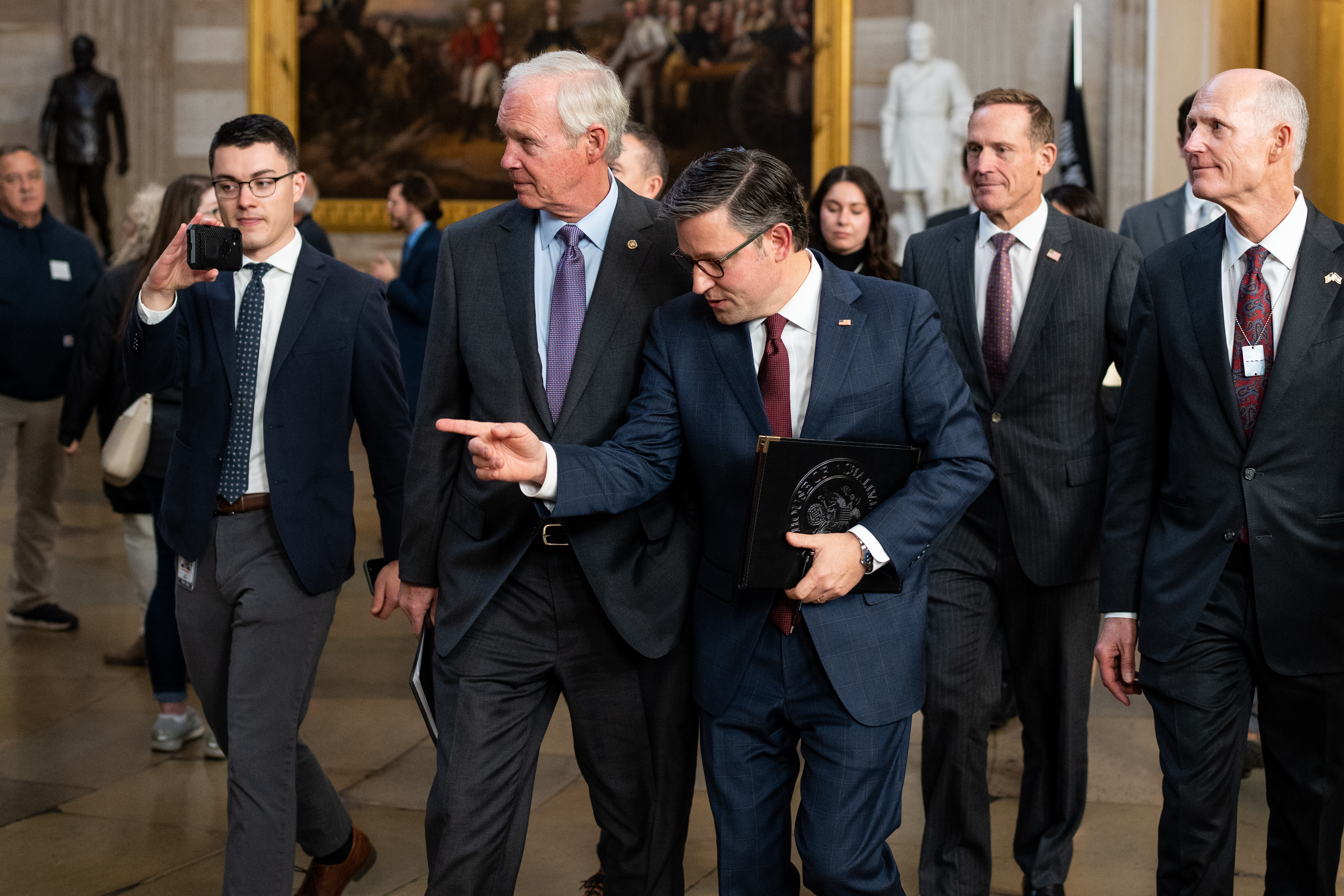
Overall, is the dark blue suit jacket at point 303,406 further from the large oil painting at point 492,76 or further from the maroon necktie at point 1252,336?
the large oil painting at point 492,76

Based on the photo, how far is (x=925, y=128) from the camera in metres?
13.2

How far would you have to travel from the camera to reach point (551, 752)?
5.18 metres

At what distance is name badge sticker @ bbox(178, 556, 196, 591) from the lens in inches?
132

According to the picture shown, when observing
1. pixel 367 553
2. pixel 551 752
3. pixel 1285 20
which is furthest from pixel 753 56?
pixel 551 752

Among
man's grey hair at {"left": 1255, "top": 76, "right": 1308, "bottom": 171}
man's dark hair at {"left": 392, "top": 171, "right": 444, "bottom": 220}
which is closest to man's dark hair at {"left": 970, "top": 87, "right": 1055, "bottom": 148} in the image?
man's grey hair at {"left": 1255, "top": 76, "right": 1308, "bottom": 171}

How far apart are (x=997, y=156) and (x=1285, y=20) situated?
7.60 meters

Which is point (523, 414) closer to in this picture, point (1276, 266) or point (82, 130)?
point (1276, 266)

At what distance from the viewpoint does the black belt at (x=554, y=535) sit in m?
2.93

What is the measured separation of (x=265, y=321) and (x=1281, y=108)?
2.37 meters

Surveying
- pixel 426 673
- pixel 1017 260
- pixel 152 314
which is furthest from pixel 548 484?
pixel 1017 260

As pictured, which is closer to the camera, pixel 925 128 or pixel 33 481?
pixel 33 481

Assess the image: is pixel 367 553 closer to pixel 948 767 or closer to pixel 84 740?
pixel 84 740

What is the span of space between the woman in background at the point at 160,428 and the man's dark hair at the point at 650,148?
1500mm

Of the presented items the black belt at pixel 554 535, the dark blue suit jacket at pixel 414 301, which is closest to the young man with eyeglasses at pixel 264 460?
the black belt at pixel 554 535
